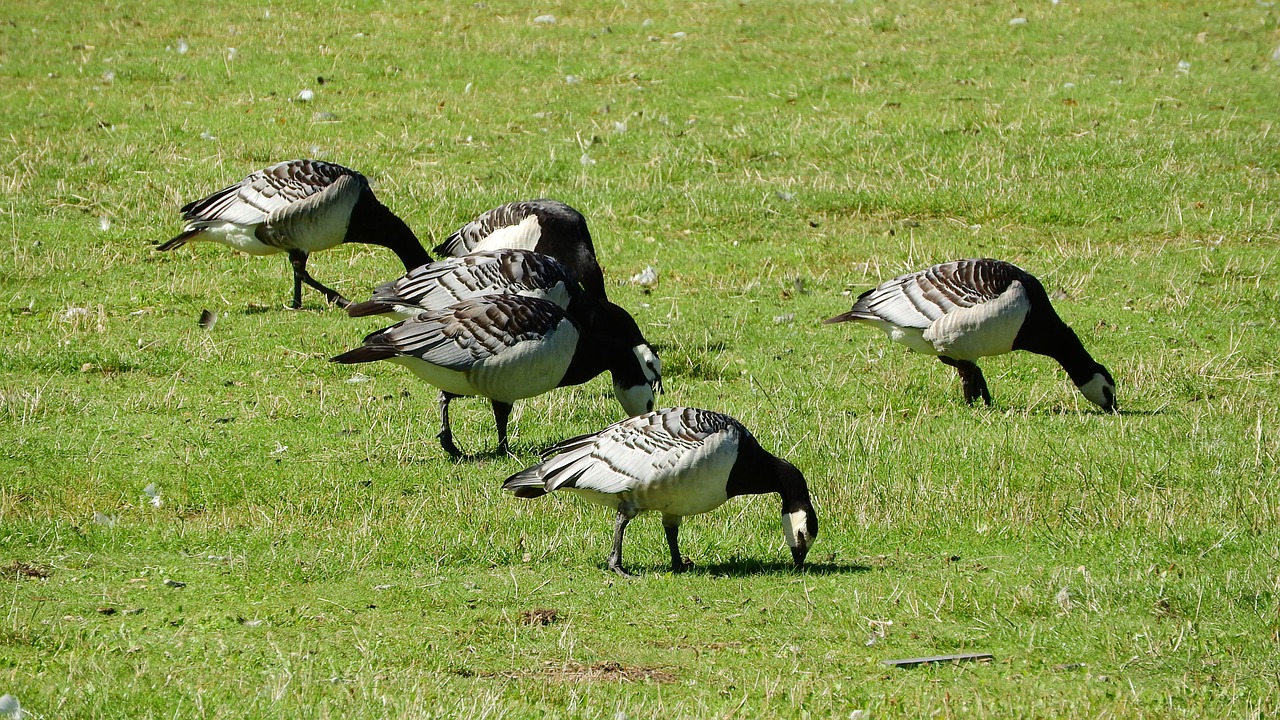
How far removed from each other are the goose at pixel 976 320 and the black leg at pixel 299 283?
5.22m

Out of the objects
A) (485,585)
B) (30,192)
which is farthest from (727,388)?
(30,192)

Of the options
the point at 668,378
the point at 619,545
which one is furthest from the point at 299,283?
the point at 619,545

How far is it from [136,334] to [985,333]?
24.9 feet

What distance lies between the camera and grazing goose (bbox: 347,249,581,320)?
10688 mm

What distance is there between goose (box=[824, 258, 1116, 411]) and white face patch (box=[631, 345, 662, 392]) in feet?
5.66

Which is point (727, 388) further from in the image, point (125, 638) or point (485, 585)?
point (125, 638)

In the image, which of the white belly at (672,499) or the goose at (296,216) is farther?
the goose at (296,216)

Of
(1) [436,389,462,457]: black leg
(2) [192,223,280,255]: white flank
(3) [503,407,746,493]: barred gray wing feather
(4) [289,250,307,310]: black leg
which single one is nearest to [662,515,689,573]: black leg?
(3) [503,407,746,493]: barred gray wing feather

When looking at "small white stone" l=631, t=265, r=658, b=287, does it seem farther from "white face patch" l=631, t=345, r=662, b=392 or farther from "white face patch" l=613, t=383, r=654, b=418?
"white face patch" l=613, t=383, r=654, b=418

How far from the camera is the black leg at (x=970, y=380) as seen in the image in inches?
449

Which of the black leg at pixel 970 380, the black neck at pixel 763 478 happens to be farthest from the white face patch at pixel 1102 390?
the black neck at pixel 763 478

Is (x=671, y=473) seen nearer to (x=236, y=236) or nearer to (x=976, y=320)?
(x=976, y=320)

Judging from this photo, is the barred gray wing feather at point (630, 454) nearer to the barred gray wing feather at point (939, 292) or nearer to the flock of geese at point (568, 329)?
the flock of geese at point (568, 329)

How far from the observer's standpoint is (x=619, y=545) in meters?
7.60
